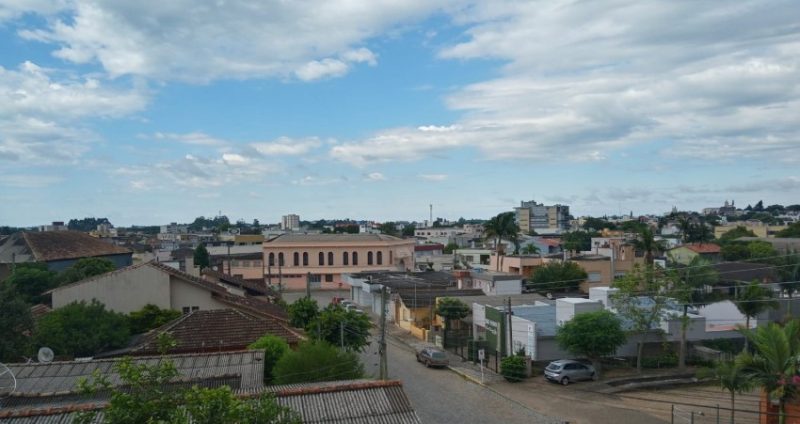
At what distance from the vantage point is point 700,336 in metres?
29.4

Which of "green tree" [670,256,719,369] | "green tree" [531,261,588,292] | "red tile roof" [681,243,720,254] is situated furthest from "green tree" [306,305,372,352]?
"red tile roof" [681,243,720,254]

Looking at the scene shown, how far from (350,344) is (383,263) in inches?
1703

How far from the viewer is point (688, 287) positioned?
2784 centimetres

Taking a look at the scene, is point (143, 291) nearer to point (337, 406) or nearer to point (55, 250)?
point (337, 406)

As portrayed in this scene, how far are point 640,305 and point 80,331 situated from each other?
2228 centimetres

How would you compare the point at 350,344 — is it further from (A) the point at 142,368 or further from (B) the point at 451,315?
(A) the point at 142,368

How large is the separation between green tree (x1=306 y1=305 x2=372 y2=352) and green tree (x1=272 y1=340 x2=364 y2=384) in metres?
6.11

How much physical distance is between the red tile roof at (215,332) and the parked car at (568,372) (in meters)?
10.1

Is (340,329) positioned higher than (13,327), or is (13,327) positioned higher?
(13,327)

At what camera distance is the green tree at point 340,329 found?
2630cm

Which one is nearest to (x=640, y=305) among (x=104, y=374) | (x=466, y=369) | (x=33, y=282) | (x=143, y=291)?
(x=466, y=369)

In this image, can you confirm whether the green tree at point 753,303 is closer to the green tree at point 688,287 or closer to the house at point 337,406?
the green tree at point 688,287

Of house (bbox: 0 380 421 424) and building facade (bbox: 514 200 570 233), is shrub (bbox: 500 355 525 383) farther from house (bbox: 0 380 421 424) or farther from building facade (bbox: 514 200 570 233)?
building facade (bbox: 514 200 570 233)

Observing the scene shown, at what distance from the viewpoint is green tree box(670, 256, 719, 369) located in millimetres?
27047
